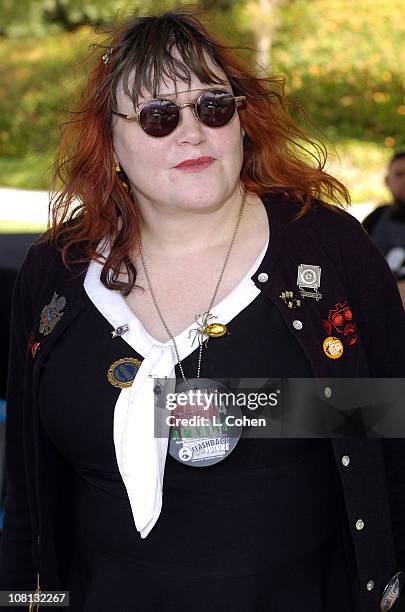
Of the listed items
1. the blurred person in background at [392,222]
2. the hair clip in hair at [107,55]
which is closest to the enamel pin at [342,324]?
the hair clip in hair at [107,55]

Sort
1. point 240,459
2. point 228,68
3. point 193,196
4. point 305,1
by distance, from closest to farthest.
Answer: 1. point 240,459
2. point 193,196
3. point 228,68
4. point 305,1

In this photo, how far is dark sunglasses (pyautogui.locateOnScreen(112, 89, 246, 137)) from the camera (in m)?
1.93

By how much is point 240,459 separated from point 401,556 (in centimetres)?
49

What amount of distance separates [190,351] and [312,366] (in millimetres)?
257

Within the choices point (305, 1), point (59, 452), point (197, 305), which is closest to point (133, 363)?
point (197, 305)

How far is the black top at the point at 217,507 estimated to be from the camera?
179 cm

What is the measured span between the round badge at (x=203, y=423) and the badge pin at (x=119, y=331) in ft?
0.58

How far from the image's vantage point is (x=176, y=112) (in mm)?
1939

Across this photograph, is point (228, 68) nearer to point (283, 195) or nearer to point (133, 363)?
point (283, 195)

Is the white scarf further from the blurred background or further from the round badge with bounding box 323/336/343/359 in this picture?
the blurred background

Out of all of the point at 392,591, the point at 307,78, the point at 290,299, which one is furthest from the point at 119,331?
the point at 307,78

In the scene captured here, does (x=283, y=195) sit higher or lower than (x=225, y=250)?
higher

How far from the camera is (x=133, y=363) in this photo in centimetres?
188

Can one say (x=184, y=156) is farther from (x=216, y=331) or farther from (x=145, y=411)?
(x=145, y=411)
